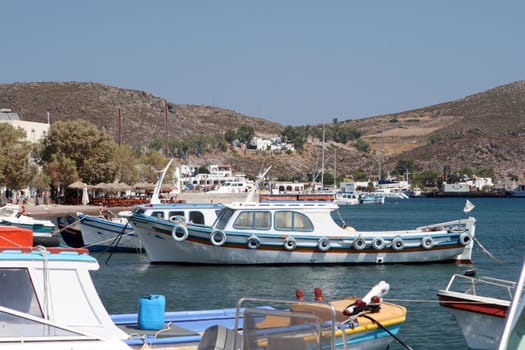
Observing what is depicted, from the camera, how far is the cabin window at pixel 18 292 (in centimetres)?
1180

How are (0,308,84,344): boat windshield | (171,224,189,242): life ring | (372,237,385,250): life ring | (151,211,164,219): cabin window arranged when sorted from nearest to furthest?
(0,308,84,344): boat windshield
(171,224,189,242): life ring
(372,237,385,250): life ring
(151,211,164,219): cabin window

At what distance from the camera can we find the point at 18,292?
12.0m

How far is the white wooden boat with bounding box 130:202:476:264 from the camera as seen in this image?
101 ft

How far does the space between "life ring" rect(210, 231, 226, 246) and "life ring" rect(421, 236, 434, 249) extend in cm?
726

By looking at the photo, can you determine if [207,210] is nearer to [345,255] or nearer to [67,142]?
[345,255]

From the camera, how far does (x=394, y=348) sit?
18.2 m

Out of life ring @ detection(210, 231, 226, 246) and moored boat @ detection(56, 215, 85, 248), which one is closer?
life ring @ detection(210, 231, 226, 246)

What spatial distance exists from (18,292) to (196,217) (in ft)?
70.2

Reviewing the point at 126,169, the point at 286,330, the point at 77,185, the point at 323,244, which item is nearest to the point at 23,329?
the point at 286,330

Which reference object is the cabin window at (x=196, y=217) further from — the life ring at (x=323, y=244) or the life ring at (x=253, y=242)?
the life ring at (x=323, y=244)

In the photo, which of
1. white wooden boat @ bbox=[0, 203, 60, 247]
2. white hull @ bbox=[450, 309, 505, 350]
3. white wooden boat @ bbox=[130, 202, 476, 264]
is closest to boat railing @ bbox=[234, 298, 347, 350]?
white hull @ bbox=[450, 309, 505, 350]

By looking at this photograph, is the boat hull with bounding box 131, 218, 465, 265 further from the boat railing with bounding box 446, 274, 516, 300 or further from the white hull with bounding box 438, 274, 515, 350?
the white hull with bounding box 438, 274, 515, 350

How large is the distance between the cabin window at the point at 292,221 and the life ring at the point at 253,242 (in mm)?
815

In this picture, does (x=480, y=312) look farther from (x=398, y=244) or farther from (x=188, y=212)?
(x=188, y=212)
